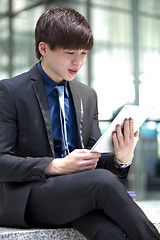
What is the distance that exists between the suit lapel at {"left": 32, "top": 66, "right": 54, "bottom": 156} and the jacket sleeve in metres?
0.13

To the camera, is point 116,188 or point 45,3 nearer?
point 116,188

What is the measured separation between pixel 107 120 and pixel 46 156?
453 centimetres

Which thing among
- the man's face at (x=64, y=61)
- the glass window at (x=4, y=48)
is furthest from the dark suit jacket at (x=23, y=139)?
the glass window at (x=4, y=48)

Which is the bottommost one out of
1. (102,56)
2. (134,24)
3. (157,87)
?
(157,87)

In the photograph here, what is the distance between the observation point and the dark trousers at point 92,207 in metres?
1.84

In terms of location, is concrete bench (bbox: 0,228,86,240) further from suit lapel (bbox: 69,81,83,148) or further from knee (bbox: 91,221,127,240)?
suit lapel (bbox: 69,81,83,148)

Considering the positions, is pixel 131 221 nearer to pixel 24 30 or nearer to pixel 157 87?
pixel 157 87

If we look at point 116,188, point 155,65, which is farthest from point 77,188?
point 155,65

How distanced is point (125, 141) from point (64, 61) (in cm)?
49

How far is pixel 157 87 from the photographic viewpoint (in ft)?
22.1

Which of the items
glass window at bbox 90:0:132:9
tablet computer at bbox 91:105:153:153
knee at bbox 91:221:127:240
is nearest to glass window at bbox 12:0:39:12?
glass window at bbox 90:0:132:9

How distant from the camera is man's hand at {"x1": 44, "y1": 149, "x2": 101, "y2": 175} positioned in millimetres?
1955

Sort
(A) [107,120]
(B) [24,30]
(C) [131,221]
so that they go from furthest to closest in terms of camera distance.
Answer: (B) [24,30] < (A) [107,120] < (C) [131,221]

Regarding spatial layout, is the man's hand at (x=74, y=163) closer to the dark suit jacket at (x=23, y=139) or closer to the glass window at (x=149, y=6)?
the dark suit jacket at (x=23, y=139)
